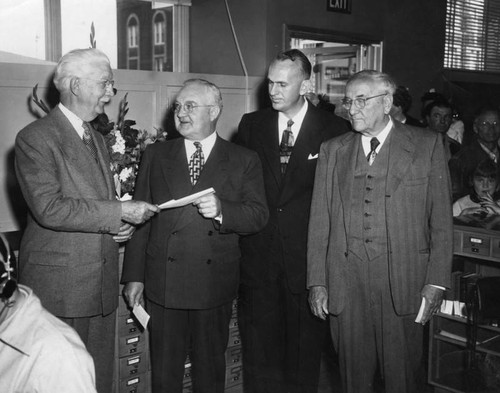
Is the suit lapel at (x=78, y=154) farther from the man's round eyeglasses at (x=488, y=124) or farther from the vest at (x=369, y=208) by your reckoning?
the man's round eyeglasses at (x=488, y=124)

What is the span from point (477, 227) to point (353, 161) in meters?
1.44

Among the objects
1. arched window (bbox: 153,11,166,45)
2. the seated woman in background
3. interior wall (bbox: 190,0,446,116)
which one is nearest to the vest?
the seated woman in background

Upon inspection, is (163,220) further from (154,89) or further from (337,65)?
(337,65)

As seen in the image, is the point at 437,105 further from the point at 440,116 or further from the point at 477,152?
the point at 477,152

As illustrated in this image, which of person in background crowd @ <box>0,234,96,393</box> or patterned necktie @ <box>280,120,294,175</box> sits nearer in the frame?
person in background crowd @ <box>0,234,96,393</box>

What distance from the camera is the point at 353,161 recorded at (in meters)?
3.04

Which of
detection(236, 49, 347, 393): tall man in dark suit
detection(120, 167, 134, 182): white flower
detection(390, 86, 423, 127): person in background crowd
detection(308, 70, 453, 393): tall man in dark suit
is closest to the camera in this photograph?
detection(308, 70, 453, 393): tall man in dark suit

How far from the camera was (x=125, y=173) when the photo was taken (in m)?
3.62

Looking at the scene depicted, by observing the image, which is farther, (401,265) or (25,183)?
(401,265)

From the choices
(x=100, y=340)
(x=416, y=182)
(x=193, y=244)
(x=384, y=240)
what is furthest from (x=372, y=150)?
(x=100, y=340)

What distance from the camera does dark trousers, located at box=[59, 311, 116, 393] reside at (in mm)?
2840

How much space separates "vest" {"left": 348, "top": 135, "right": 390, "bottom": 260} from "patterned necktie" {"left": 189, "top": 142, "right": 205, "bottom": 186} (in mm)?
804

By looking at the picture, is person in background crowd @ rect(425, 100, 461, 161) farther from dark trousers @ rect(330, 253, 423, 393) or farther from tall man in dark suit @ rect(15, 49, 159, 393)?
tall man in dark suit @ rect(15, 49, 159, 393)

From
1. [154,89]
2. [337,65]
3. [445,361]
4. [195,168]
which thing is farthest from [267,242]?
[337,65]
